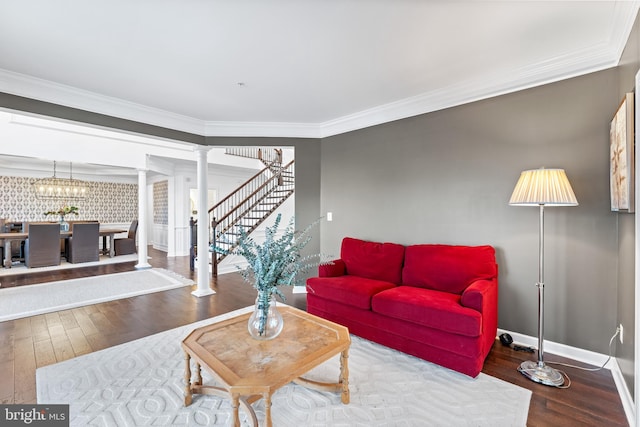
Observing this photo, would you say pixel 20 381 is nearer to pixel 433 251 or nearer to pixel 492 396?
pixel 492 396

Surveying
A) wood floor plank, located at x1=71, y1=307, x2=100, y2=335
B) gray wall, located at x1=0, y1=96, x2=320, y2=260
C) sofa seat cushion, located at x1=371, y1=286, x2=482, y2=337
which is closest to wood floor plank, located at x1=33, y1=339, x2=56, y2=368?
wood floor plank, located at x1=71, y1=307, x2=100, y2=335

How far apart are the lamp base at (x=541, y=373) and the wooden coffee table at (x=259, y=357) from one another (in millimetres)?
1458

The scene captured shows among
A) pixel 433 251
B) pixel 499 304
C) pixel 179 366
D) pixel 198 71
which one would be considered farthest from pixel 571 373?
pixel 198 71

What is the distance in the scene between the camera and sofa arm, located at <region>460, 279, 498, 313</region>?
2.17m

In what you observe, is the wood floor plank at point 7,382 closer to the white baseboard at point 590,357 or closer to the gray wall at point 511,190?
the gray wall at point 511,190

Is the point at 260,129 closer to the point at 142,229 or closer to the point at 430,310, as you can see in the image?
the point at 430,310

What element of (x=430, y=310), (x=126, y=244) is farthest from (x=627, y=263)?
(x=126, y=244)

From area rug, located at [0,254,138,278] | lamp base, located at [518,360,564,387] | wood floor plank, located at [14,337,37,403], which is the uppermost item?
area rug, located at [0,254,138,278]

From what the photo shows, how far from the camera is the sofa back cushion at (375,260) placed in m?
3.22

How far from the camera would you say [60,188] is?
22.8 feet

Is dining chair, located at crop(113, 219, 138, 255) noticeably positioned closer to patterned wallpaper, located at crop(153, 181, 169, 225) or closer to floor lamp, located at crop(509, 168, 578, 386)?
patterned wallpaper, located at crop(153, 181, 169, 225)

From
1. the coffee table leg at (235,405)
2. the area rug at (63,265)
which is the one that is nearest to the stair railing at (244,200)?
the area rug at (63,265)

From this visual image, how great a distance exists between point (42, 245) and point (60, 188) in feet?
5.61

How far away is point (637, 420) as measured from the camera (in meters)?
1.45
